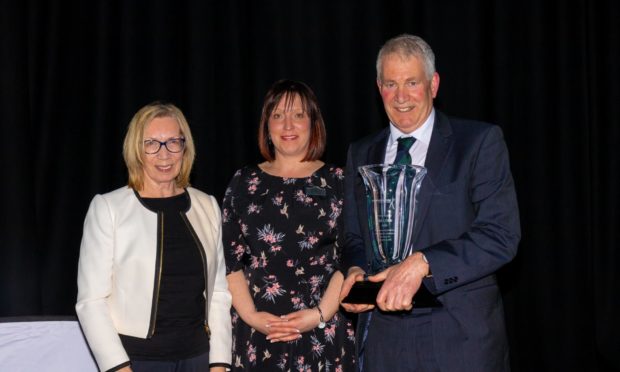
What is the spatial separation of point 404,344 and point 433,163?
1.86 feet

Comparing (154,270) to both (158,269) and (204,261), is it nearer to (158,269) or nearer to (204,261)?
(158,269)

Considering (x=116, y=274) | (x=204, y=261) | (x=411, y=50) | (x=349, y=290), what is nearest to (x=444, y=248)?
(x=349, y=290)

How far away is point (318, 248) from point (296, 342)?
0.39m

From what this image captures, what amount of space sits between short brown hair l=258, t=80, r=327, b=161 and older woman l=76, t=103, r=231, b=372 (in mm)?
497

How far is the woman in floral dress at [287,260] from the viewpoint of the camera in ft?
9.54

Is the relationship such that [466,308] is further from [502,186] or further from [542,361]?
[542,361]

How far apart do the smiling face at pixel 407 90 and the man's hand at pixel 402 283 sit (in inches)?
19.4

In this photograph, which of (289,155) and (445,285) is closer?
(445,285)

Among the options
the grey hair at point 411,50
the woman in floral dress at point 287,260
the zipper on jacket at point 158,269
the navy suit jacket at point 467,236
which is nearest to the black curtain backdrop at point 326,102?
the woman in floral dress at point 287,260

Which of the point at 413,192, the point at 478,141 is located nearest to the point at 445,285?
the point at 413,192

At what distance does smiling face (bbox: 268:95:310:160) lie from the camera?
10.1ft

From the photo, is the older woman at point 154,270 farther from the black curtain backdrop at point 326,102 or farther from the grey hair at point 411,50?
the black curtain backdrop at point 326,102

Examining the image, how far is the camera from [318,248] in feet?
9.73

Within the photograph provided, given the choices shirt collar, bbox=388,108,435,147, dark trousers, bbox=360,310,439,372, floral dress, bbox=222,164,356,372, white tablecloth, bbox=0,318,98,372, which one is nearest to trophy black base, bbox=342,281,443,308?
dark trousers, bbox=360,310,439,372
